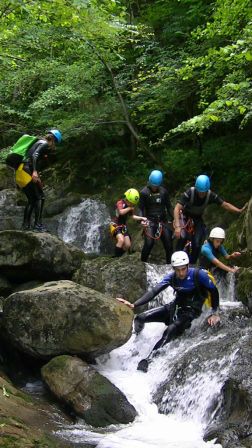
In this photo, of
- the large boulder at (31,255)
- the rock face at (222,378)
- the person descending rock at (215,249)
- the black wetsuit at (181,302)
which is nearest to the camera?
the rock face at (222,378)

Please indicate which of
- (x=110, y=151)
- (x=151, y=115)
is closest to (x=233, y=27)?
(x=151, y=115)

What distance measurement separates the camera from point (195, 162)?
15.3 metres

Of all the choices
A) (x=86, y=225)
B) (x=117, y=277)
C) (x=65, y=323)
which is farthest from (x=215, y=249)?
(x=86, y=225)

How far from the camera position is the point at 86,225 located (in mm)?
17031

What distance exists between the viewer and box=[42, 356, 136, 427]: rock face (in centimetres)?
644

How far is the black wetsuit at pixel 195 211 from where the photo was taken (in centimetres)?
925

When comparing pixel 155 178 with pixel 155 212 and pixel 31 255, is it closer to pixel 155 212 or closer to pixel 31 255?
pixel 155 212

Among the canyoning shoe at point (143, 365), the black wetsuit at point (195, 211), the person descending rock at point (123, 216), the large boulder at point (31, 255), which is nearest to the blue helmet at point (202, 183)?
the black wetsuit at point (195, 211)

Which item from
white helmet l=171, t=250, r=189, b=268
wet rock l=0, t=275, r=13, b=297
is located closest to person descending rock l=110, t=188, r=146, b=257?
wet rock l=0, t=275, r=13, b=297

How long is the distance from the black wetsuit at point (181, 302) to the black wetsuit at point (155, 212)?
248 centimetres

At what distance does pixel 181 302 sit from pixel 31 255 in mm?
3444

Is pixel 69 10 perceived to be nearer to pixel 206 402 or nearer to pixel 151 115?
pixel 206 402

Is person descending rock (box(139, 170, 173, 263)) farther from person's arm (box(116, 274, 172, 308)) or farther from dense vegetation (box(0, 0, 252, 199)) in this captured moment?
person's arm (box(116, 274, 172, 308))

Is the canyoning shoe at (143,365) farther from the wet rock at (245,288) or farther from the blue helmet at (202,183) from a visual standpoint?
the blue helmet at (202,183)
